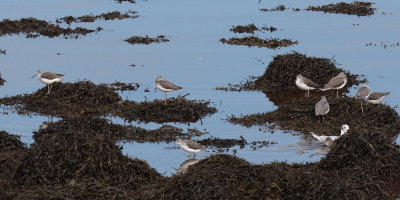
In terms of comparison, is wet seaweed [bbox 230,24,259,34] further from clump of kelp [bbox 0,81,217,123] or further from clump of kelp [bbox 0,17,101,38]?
clump of kelp [bbox 0,81,217,123]

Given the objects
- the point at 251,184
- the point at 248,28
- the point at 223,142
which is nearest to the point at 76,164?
the point at 251,184

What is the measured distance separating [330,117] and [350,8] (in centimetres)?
2832

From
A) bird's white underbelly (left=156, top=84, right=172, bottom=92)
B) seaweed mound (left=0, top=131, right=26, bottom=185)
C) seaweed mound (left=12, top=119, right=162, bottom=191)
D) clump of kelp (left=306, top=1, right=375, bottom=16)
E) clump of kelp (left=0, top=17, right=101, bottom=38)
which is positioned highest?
seaweed mound (left=12, top=119, right=162, bottom=191)

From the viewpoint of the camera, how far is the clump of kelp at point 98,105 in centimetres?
2606

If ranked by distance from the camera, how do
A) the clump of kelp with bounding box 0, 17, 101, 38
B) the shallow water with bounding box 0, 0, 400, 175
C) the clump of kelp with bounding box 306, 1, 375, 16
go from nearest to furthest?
the shallow water with bounding box 0, 0, 400, 175 → the clump of kelp with bounding box 0, 17, 101, 38 → the clump of kelp with bounding box 306, 1, 375, 16

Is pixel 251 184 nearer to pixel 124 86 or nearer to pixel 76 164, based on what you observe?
pixel 76 164

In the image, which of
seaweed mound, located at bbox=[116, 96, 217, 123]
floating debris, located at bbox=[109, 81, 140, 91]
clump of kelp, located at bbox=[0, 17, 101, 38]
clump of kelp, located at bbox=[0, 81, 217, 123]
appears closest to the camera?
seaweed mound, located at bbox=[116, 96, 217, 123]

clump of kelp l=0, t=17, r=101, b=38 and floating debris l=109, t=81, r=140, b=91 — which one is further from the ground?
floating debris l=109, t=81, r=140, b=91

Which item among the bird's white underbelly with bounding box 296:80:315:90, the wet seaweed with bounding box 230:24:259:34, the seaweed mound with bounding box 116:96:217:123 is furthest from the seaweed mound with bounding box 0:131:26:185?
the wet seaweed with bounding box 230:24:259:34

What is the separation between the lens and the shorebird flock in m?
22.5

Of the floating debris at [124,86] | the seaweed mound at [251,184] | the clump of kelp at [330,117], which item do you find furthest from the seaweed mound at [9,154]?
the floating debris at [124,86]

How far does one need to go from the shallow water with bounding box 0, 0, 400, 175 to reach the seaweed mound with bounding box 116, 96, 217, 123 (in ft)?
1.82

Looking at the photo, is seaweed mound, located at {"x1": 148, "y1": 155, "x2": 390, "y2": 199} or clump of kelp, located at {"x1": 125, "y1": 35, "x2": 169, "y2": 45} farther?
clump of kelp, located at {"x1": 125, "y1": 35, "x2": 169, "y2": 45}

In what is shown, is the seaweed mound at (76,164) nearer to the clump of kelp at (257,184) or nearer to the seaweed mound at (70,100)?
the clump of kelp at (257,184)
